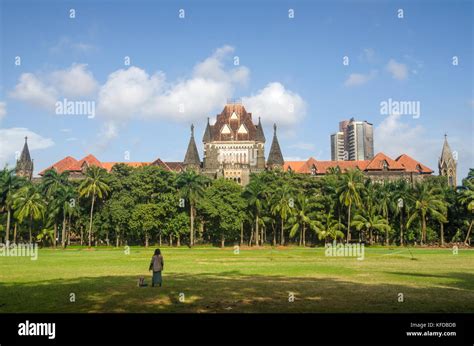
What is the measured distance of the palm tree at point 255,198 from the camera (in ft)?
224

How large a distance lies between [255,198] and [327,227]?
11.7 metres

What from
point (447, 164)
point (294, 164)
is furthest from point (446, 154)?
point (294, 164)

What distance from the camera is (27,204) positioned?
61.1 metres

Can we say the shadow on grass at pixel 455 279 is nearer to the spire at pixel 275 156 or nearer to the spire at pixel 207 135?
the spire at pixel 275 156

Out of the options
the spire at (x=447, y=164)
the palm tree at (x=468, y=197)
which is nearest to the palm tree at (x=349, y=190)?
the palm tree at (x=468, y=197)

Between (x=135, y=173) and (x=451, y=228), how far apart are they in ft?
165

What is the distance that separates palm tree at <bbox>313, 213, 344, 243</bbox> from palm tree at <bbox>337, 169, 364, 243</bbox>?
77.8 inches

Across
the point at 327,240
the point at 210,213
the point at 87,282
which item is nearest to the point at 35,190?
the point at 210,213

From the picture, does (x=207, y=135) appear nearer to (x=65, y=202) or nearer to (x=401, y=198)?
(x=65, y=202)

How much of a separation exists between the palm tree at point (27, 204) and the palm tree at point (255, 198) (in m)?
30.1

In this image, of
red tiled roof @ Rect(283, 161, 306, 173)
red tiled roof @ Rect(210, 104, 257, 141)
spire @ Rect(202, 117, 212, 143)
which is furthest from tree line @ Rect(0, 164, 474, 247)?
red tiled roof @ Rect(283, 161, 306, 173)

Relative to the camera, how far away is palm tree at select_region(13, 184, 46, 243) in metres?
60.7

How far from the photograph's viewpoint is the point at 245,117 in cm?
10944
